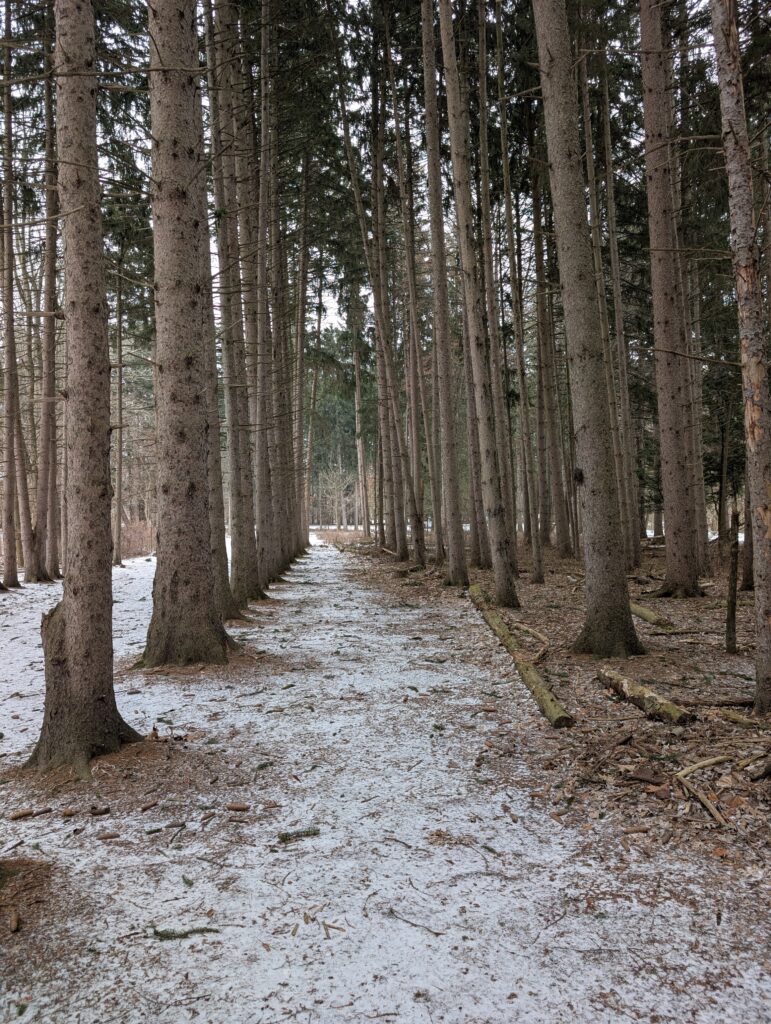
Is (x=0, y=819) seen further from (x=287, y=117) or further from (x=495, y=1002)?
(x=287, y=117)

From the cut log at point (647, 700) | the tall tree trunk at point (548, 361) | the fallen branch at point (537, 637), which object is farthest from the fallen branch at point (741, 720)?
the tall tree trunk at point (548, 361)

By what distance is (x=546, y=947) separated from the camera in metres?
2.34

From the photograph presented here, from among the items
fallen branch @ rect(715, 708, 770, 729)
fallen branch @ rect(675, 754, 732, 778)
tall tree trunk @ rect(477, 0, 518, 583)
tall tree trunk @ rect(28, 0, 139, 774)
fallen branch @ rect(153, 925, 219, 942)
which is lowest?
fallen branch @ rect(153, 925, 219, 942)

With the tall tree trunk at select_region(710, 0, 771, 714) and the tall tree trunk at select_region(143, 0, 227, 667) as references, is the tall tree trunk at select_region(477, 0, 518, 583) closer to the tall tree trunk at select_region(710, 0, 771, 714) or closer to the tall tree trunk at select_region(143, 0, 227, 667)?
the tall tree trunk at select_region(143, 0, 227, 667)

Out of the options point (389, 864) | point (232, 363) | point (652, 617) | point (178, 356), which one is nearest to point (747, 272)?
point (389, 864)

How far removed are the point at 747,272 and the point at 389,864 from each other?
400cm

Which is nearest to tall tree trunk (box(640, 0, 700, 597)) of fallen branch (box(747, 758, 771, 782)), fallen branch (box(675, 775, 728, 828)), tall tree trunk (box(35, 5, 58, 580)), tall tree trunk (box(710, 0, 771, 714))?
tall tree trunk (box(710, 0, 771, 714))

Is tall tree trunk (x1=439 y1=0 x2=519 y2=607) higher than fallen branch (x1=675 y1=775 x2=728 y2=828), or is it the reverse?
tall tree trunk (x1=439 y1=0 x2=519 y2=607)

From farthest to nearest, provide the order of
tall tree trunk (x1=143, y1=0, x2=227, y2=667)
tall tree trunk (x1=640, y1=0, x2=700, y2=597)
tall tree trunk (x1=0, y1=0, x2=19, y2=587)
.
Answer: tall tree trunk (x1=0, y1=0, x2=19, y2=587) → tall tree trunk (x1=640, y1=0, x2=700, y2=597) → tall tree trunk (x1=143, y1=0, x2=227, y2=667)

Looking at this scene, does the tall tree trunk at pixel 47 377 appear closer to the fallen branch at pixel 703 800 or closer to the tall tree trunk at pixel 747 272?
the tall tree trunk at pixel 747 272

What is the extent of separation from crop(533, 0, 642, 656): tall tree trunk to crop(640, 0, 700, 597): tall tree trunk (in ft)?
9.78

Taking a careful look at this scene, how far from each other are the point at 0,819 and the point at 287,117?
14024 millimetres

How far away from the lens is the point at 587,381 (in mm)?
6395

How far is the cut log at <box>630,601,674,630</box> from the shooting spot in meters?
7.77
